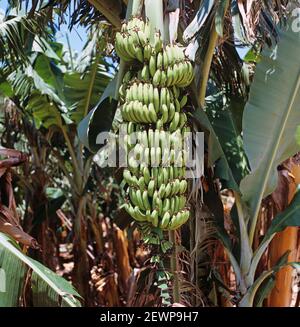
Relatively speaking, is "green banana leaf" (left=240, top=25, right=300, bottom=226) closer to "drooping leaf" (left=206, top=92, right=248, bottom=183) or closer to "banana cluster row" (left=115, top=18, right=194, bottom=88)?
"drooping leaf" (left=206, top=92, right=248, bottom=183)

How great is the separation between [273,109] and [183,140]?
2.04 ft

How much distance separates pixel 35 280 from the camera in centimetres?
177

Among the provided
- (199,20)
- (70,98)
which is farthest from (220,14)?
(70,98)

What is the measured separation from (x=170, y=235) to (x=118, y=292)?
2337 millimetres

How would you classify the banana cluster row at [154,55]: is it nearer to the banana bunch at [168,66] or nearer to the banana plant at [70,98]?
the banana bunch at [168,66]

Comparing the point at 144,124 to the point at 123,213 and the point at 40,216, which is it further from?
the point at 40,216

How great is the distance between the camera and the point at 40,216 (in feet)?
13.2

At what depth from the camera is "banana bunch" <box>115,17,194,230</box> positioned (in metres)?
1.79

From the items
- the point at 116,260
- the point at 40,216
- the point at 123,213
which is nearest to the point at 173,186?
the point at 123,213

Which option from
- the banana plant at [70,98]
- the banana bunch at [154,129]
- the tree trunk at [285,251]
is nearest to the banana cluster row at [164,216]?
the banana bunch at [154,129]

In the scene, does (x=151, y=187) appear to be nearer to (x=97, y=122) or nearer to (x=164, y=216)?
(x=164, y=216)

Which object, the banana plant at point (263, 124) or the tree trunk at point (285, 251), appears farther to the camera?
the tree trunk at point (285, 251)

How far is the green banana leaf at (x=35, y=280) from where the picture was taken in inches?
67.9

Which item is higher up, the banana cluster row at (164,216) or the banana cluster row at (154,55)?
the banana cluster row at (154,55)
